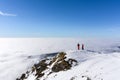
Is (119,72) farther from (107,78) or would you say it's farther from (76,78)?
(76,78)

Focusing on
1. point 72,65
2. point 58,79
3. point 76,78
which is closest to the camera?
point 76,78

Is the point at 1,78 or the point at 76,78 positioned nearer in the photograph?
the point at 76,78

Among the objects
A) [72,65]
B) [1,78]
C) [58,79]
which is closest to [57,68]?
[72,65]

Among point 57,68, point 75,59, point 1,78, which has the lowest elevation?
point 1,78

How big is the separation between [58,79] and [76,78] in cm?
378

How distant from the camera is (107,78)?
15070 mm

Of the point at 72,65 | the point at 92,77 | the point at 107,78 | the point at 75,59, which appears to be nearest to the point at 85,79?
the point at 92,77

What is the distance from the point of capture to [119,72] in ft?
51.3

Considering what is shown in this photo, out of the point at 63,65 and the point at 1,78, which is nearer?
the point at 63,65

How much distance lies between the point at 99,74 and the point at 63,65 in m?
12.3

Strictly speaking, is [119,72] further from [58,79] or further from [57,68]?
[57,68]

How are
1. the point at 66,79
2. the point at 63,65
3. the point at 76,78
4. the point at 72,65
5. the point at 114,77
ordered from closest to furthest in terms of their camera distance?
the point at 114,77
the point at 76,78
the point at 66,79
the point at 72,65
the point at 63,65

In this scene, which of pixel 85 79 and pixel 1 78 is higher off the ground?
pixel 85 79

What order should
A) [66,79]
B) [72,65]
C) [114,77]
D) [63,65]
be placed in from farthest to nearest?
1. [63,65]
2. [72,65]
3. [66,79]
4. [114,77]
